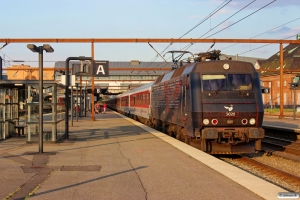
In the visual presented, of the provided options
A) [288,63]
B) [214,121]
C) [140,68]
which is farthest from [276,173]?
[288,63]

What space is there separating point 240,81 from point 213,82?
0.88m

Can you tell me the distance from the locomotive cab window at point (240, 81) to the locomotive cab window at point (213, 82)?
0.22 metres

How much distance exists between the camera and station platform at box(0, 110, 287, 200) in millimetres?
6887

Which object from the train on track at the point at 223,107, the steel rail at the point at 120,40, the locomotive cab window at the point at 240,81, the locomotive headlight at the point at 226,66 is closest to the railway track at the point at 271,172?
the train on track at the point at 223,107

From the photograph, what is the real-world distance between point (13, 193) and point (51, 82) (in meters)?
7.31

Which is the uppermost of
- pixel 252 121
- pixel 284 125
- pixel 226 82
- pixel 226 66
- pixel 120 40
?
pixel 120 40

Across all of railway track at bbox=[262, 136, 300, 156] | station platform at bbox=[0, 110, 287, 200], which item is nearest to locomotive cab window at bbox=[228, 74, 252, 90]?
station platform at bbox=[0, 110, 287, 200]

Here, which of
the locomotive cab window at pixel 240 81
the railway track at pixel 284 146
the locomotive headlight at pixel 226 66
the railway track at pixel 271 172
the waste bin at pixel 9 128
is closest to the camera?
the railway track at pixel 271 172

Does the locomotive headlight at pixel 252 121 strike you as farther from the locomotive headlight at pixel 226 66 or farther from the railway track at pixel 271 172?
the locomotive headlight at pixel 226 66

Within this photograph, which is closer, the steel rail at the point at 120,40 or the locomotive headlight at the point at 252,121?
the locomotive headlight at the point at 252,121

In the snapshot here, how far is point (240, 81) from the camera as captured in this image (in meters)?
13.2

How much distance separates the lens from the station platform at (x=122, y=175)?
22.6ft

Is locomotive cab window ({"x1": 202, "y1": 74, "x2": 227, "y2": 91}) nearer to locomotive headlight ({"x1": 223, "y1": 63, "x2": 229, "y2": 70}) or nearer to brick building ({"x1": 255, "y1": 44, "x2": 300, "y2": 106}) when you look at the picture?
locomotive headlight ({"x1": 223, "y1": 63, "x2": 229, "y2": 70})

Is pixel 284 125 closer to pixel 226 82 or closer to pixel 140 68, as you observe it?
pixel 226 82
